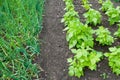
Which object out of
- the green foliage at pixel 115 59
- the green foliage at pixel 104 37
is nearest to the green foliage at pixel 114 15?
the green foliage at pixel 104 37

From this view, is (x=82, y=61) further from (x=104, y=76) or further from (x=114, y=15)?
(x=114, y=15)

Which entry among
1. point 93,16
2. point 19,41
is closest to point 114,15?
point 93,16

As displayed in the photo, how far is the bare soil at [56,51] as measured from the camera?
2902mm

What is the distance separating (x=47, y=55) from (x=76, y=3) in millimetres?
1794

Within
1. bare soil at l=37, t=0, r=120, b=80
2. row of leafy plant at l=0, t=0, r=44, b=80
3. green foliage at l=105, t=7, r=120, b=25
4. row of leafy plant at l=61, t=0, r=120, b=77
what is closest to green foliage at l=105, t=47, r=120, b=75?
row of leafy plant at l=61, t=0, r=120, b=77

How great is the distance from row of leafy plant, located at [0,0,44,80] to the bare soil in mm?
140

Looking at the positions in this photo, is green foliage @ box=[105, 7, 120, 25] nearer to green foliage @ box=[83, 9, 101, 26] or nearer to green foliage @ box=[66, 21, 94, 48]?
green foliage @ box=[83, 9, 101, 26]

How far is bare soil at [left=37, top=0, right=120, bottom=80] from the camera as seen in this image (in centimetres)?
290

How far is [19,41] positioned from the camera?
119 inches

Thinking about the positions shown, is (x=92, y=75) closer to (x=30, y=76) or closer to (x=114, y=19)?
(x=30, y=76)

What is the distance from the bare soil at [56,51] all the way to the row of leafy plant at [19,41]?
0.46ft

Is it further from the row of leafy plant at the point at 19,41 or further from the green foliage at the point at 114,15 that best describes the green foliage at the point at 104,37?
the row of leafy plant at the point at 19,41

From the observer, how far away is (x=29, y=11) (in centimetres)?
380

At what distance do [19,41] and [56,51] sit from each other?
560 millimetres
